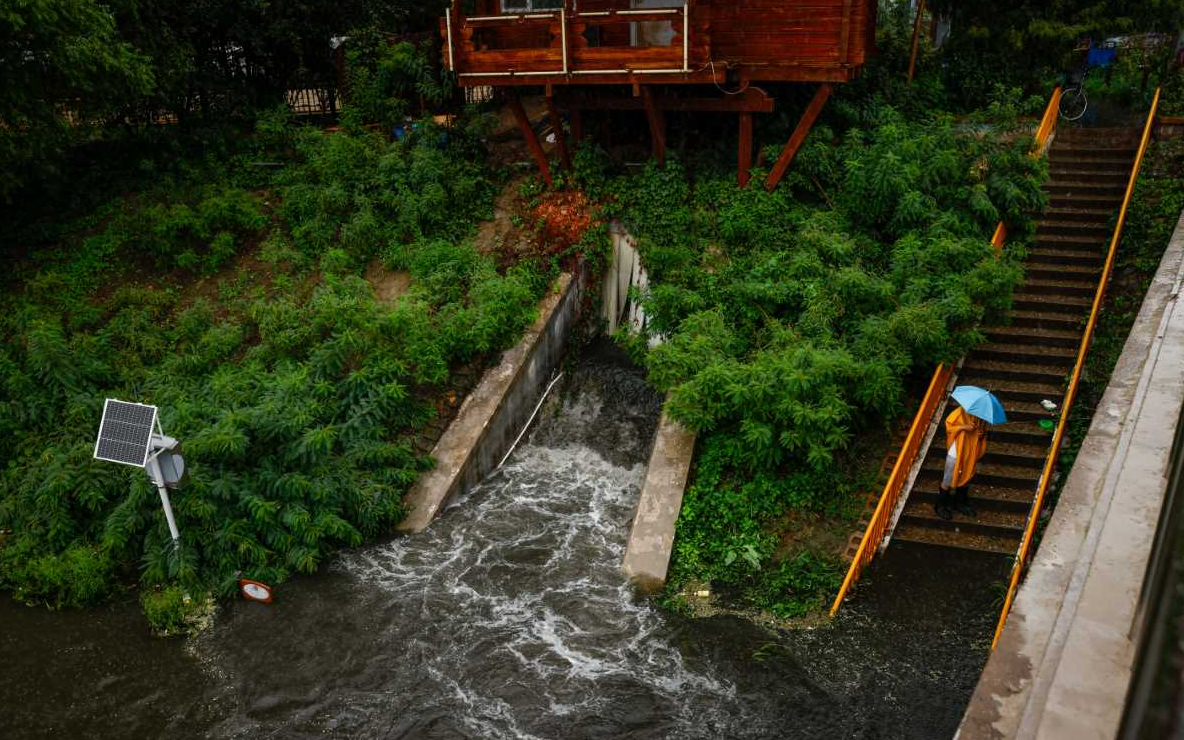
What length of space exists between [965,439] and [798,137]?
7.01 metres

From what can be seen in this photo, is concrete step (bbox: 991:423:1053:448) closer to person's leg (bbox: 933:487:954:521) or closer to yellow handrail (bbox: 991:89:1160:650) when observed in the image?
yellow handrail (bbox: 991:89:1160:650)

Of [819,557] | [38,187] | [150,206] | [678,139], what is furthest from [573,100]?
[38,187]

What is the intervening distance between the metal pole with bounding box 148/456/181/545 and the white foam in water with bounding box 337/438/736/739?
2172mm

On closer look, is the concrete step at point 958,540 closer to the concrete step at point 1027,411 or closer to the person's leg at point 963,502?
the person's leg at point 963,502

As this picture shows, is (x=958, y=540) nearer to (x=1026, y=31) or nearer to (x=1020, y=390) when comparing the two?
(x=1020, y=390)

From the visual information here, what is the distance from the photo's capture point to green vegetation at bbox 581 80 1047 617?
1054 centimetres

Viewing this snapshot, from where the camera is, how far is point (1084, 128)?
1628cm

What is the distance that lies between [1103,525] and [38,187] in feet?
66.2

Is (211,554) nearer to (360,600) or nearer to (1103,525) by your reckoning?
(360,600)

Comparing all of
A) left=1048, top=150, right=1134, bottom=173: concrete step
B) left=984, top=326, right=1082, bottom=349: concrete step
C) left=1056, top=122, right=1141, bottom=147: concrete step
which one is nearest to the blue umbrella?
left=984, top=326, right=1082, bottom=349: concrete step

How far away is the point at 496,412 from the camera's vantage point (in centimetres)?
1286

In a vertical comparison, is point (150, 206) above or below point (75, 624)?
above

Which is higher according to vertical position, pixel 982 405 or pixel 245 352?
pixel 982 405

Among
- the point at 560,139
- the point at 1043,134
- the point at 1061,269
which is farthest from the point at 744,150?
the point at 1061,269
